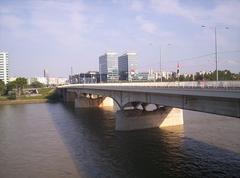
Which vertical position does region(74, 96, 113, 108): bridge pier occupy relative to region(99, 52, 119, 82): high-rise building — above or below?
below

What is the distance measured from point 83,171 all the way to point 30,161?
8.02m

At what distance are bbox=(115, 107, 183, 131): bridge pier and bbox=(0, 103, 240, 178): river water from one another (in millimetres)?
1736

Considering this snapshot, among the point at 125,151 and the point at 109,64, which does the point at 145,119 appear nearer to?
the point at 125,151

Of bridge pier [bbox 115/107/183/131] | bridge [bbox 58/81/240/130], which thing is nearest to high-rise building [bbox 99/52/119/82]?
bridge [bbox 58/81/240/130]

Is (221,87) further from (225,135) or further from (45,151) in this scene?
(45,151)

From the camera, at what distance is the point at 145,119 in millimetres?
53875

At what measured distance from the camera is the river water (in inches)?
1248

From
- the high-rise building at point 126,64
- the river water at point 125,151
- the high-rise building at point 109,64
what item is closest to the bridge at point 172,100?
the river water at point 125,151

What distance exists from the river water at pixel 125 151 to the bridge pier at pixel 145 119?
1.74m

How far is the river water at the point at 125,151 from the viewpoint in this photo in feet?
104

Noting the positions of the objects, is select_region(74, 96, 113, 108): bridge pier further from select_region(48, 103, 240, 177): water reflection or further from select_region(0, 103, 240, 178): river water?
select_region(48, 103, 240, 177): water reflection

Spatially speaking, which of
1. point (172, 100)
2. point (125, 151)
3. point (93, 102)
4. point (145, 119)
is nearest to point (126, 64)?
point (93, 102)

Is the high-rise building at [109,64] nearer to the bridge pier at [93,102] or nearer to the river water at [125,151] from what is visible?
the bridge pier at [93,102]

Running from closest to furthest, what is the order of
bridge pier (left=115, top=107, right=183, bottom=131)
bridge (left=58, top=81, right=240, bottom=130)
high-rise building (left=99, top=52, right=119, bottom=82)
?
bridge (left=58, top=81, right=240, bottom=130) < bridge pier (left=115, top=107, right=183, bottom=131) < high-rise building (left=99, top=52, right=119, bottom=82)
